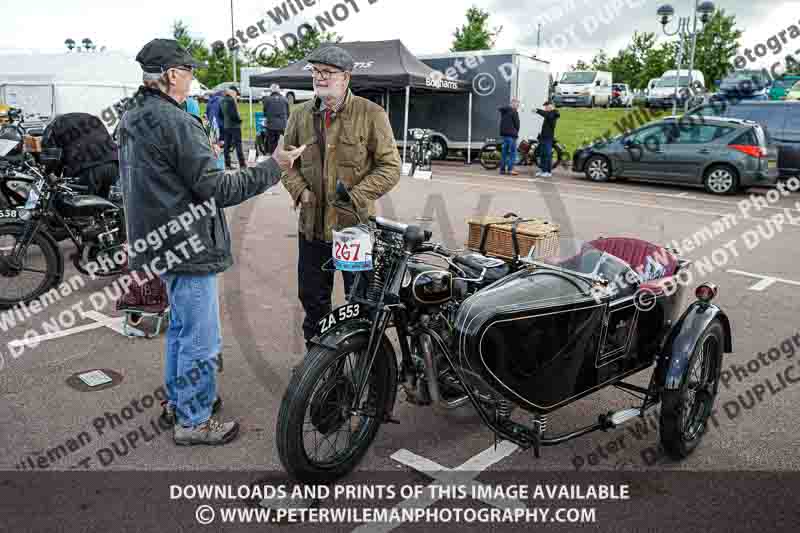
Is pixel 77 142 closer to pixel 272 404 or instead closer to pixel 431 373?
pixel 272 404

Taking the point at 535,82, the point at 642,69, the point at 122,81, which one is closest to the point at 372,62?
the point at 535,82

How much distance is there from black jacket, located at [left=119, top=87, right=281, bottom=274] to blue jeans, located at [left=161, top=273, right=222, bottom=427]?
0.40 ft

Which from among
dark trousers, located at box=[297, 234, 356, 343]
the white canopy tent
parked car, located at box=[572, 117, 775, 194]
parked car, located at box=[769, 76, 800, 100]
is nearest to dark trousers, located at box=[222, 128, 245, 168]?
the white canopy tent

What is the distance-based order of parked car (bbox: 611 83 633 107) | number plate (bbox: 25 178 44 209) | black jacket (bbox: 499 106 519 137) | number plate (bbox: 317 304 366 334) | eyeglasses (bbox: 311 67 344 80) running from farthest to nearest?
1. parked car (bbox: 611 83 633 107)
2. black jacket (bbox: 499 106 519 137)
3. number plate (bbox: 25 178 44 209)
4. eyeglasses (bbox: 311 67 344 80)
5. number plate (bbox: 317 304 366 334)

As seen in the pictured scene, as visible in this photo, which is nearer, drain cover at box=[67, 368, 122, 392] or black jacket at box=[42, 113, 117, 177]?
drain cover at box=[67, 368, 122, 392]

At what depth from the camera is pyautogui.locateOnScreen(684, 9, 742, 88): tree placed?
33.8 metres

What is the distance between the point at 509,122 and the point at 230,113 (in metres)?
6.25

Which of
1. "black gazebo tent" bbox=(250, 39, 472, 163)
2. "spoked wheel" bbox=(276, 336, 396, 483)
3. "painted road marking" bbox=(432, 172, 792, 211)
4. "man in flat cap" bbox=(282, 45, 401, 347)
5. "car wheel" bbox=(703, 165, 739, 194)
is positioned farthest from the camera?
"black gazebo tent" bbox=(250, 39, 472, 163)

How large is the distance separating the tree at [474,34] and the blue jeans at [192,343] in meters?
33.3

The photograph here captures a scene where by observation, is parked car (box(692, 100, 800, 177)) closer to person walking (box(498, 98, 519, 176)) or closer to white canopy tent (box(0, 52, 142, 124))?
person walking (box(498, 98, 519, 176))

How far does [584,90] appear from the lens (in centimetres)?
3666

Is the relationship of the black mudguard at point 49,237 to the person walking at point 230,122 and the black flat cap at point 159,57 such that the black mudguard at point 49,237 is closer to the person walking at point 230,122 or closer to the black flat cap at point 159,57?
the black flat cap at point 159,57

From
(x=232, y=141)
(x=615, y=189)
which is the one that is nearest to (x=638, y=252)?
(x=615, y=189)

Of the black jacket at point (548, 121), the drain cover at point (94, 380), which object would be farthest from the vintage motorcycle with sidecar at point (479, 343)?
the black jacket at point (548, 121)
